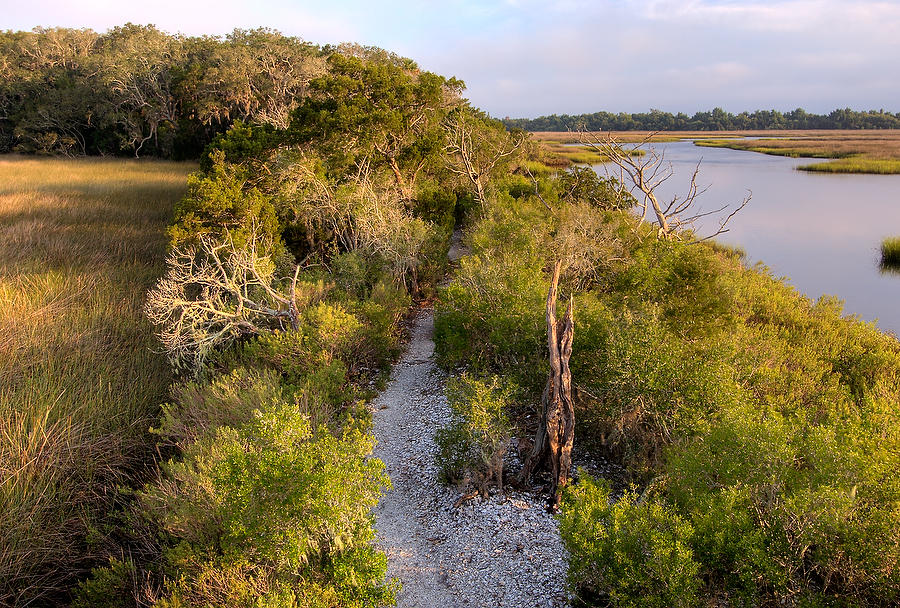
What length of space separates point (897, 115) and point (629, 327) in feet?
413

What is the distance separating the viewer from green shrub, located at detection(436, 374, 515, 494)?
641 cm

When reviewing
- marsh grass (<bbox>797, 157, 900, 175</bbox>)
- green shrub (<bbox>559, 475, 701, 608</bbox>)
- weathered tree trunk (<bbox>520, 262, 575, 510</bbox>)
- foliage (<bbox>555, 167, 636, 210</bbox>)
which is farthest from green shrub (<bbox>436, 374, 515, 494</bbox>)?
marsh grass (<bbox>797, 157, 900, 175</bbox>)

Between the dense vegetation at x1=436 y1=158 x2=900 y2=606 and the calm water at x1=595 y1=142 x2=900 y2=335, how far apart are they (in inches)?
222

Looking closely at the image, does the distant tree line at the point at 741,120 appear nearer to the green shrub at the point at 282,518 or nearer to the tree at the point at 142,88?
the tree at the point at 142,88

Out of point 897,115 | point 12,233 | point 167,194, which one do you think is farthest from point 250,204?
point 897,115

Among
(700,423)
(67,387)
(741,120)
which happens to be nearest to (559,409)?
(700,423)

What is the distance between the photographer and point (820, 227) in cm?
2314

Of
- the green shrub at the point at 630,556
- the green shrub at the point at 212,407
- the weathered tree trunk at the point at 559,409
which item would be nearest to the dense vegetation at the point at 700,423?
the green shrub at the point at 630,556

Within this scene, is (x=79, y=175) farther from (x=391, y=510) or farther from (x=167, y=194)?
(x=391, y=510)

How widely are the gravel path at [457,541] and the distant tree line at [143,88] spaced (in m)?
27.8

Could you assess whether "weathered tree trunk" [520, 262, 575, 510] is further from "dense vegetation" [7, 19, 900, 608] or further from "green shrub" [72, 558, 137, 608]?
"green shrub" [72, 558, 137, 608]

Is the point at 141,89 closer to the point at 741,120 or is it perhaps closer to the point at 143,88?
the point at 143,88

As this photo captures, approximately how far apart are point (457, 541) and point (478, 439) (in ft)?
4.12

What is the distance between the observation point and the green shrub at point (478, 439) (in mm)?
6406
